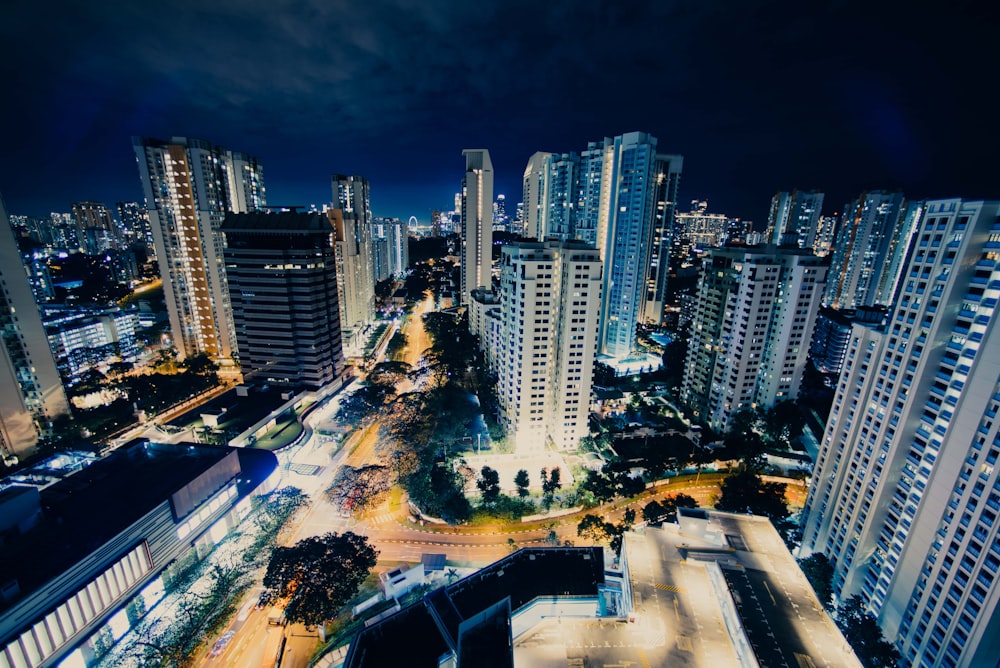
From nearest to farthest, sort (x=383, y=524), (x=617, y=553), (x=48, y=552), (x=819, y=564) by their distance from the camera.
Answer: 1. (x=48, y=552)
2. (x=819, y=564)
3. (x=617, y=553)
4. (x=383, y=524)

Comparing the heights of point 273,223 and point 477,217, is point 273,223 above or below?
below

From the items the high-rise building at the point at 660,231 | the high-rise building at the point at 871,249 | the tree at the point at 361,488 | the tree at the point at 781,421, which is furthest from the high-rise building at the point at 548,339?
the high-rise building at the point at 871,249

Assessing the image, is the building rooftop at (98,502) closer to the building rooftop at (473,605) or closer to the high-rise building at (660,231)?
the building rooftop at (473,605)

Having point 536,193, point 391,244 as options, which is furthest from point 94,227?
point 536,193

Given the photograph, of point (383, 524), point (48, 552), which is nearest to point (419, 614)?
point (383, 524)

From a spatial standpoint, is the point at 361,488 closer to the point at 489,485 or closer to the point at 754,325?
the point at 489,485

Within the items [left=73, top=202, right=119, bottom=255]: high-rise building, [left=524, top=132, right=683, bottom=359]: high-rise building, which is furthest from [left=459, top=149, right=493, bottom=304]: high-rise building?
[left=73, top=202, right=119, bottom=255]: high-rise building

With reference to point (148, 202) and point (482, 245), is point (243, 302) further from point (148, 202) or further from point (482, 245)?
point (482, 245)
